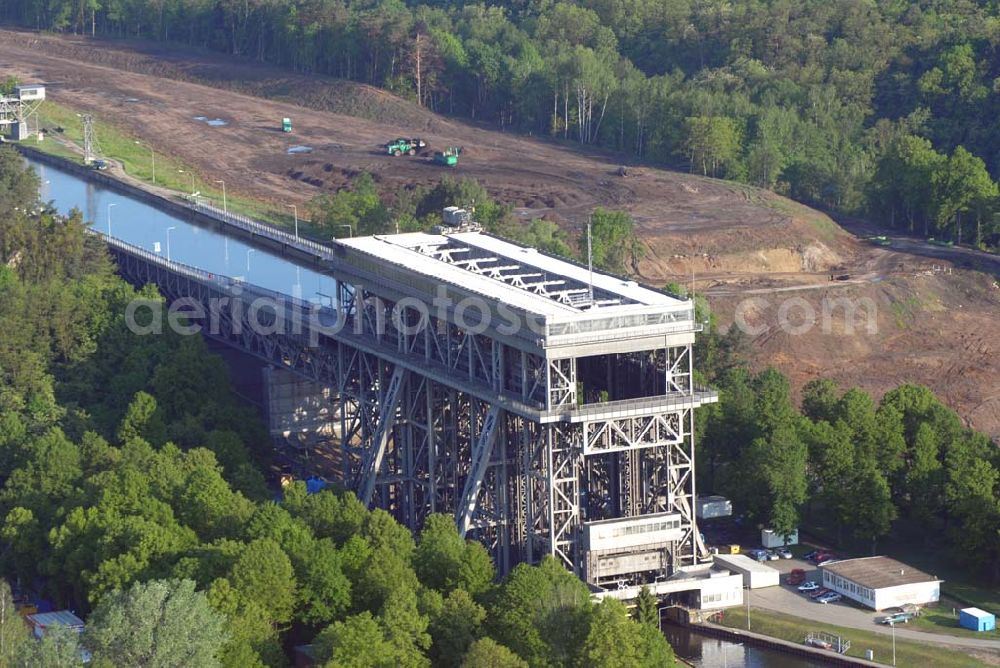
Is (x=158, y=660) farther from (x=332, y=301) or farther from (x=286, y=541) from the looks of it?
(x=332, y=301)

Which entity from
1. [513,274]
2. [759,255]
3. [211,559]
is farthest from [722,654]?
[759,255]

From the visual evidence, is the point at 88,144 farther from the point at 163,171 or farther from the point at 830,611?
the point at 830,611

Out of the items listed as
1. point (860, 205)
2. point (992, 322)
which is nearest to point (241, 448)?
point (992, 322)

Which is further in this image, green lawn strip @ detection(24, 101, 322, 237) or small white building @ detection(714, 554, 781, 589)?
green lawn strip @ detection(24, 101, 322, 237)

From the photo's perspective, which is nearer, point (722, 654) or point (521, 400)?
point (722, 654)

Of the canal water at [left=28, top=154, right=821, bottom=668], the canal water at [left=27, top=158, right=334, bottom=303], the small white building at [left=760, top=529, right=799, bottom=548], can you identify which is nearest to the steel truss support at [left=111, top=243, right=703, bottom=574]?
the canal water at [left=28, top=154, right=821, bottom=668]

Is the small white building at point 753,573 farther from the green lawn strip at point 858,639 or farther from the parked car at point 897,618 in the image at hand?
the parked car at point 897,618

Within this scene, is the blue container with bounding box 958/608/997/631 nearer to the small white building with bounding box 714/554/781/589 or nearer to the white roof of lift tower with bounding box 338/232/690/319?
the small white building with bounding box 714/554/781/589
